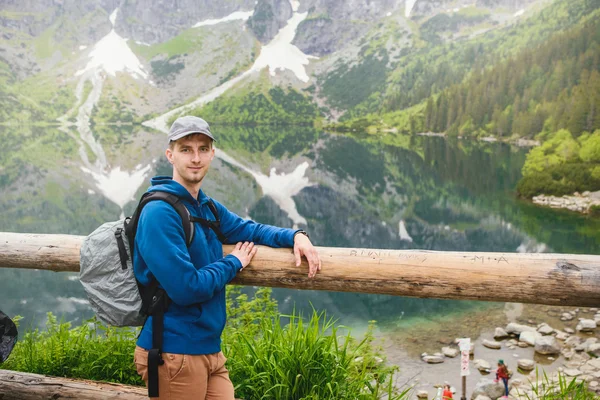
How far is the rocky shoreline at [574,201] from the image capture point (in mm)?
36619

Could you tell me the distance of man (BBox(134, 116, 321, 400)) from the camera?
2277mm

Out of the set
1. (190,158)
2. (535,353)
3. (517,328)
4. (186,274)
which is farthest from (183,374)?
(517,328)

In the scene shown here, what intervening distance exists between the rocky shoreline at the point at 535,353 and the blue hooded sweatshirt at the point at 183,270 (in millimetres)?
8594

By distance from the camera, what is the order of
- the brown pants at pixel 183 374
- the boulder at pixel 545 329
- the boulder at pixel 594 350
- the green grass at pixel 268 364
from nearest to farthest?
the brown pants at pixel 183 374, the green grass at pixel 268 364, the boulder at pixel 594 350, the boulder at pixel 545 329

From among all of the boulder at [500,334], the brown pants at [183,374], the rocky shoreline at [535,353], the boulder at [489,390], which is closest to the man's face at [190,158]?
the brown pants at [183,374]

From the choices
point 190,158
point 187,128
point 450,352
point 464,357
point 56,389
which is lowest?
point 450,352

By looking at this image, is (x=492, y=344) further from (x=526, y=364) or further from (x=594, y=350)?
(x=594, y=350)

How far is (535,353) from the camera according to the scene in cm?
1257

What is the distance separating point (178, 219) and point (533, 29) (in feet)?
689

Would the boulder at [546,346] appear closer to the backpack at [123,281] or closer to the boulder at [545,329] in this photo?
the boulder at [545,329]

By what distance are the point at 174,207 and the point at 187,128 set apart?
442mm

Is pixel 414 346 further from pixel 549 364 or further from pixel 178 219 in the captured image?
pixel 178 219

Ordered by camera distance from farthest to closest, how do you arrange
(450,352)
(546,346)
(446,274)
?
(450,352) < (546,346) < (446,274)

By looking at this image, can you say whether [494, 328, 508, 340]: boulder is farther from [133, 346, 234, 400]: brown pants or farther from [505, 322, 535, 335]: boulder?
[133, 346, 234, 400]: brown pants
